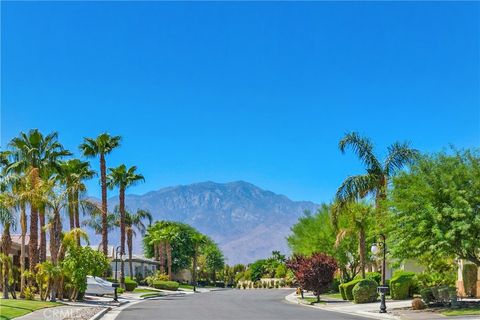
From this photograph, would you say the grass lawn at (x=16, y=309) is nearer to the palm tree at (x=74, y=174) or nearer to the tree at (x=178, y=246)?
the palm tree at (x=74, y=174)

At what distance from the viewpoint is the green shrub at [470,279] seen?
130 feet

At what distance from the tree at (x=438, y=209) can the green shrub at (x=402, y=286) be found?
749 centimetres

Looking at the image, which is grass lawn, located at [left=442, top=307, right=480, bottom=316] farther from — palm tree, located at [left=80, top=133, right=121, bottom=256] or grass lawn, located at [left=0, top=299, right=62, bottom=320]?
palm tree, located at [left=80, top=133, right=121, bottom=256]

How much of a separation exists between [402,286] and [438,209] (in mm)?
11000

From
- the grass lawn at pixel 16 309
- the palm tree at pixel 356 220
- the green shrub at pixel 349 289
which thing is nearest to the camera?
the grass lawn at pixel 16 309

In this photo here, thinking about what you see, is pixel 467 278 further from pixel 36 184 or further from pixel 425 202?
pixel 36 184

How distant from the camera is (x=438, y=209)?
3086 centimetres

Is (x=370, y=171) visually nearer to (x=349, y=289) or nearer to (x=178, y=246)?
(x=349, y=289)

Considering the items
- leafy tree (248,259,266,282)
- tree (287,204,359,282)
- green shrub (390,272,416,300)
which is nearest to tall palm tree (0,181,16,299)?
green shrub (390,272,416,300)

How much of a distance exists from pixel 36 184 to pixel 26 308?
1200 centimetres

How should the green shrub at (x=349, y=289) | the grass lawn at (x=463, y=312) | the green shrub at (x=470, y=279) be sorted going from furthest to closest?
the green shrub at (x=349, y=289) → the green shrub at (x=470, y=279) → the grass lawn at (x=463, y=312)

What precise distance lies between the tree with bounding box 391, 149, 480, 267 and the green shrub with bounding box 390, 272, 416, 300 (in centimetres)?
749

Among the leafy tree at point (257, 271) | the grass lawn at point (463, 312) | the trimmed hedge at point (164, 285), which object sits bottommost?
the leafy tree at point (257, 271)

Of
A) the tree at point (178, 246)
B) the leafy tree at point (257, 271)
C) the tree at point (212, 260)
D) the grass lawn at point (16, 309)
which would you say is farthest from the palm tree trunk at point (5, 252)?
the tree at point (212, 260)
